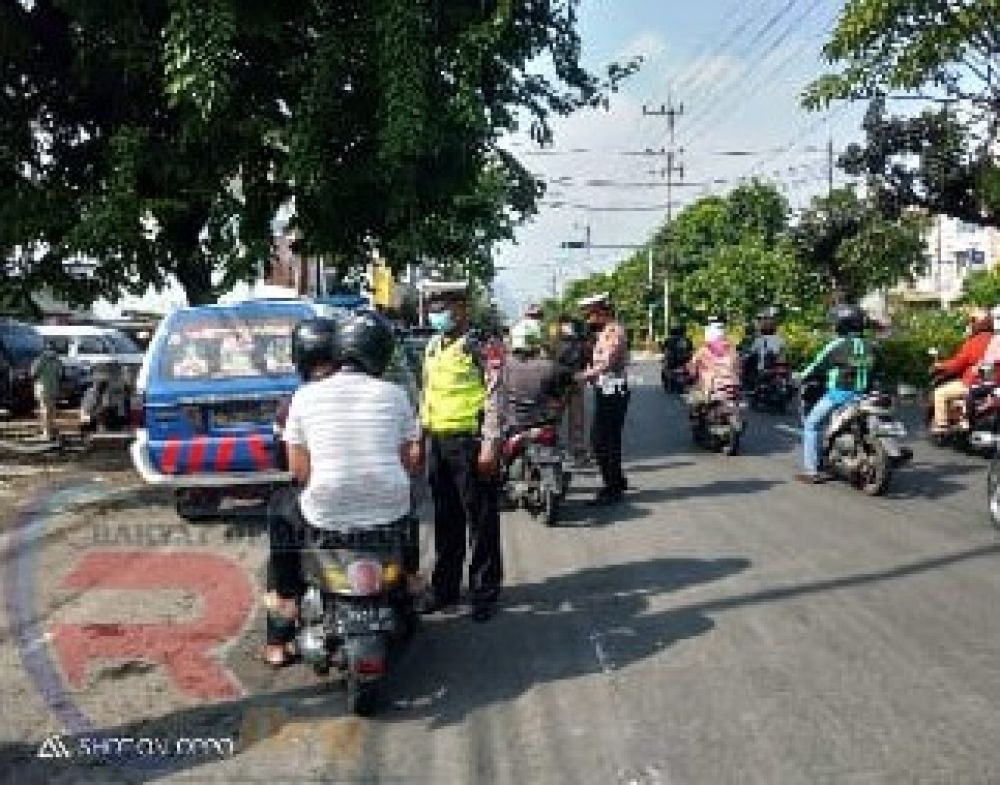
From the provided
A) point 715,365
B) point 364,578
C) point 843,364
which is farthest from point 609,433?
point 364,578

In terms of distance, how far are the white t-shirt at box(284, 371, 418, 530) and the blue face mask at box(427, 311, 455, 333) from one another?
1.85m

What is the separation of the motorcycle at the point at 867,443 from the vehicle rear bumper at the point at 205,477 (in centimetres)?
547

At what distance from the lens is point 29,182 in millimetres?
15109

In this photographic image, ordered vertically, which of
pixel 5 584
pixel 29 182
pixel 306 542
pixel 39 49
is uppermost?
pixel 39 49

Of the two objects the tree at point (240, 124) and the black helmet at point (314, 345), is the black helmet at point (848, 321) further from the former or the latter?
the black helmet at point (314, 345)

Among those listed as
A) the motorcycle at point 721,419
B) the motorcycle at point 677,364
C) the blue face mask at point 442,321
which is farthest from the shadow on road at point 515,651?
the motorcycle at point 677,364

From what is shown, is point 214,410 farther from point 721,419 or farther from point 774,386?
point 774,386

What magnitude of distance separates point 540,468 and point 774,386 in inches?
485

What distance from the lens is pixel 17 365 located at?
23.6 metres

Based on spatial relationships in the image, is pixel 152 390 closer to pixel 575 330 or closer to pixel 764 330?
pixel 575 330

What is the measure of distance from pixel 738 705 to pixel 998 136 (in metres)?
17.3

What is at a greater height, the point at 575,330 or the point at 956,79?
the point at 956,79

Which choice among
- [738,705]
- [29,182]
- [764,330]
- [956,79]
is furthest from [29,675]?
[764,330]

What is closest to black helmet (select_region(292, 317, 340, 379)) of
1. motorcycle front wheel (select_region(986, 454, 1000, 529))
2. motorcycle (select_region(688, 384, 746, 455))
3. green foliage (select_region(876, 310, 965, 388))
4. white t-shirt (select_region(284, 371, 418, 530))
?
white t-shirt (select_region(284, 371, 418, 530))
